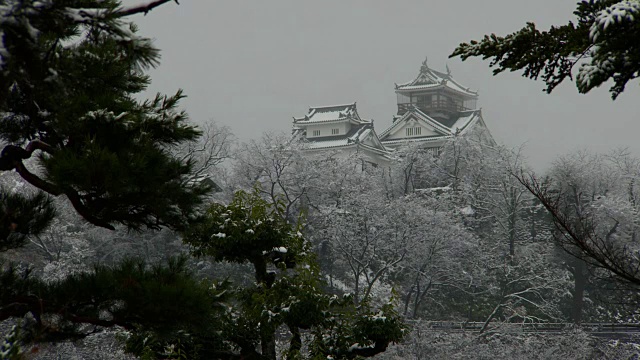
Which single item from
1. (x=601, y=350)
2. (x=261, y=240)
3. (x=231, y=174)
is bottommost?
(x=601, y=350)

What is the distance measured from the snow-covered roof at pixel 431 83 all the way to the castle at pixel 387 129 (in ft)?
0.27

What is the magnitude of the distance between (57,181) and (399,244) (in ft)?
68.4

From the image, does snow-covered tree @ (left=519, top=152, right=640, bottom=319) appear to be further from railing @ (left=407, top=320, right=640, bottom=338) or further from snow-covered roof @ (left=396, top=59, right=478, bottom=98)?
snow-covered roof @ (left=396, top=59, right=478, bottom=98)

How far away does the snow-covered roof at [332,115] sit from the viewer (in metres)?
37.5

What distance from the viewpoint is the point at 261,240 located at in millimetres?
6605

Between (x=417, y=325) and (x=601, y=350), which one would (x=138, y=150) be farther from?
(x=601, y=350)

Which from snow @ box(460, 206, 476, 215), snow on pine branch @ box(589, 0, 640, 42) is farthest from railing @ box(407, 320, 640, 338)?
snow on pine branch @ box(589, 0, 640, 42)

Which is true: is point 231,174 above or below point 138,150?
above

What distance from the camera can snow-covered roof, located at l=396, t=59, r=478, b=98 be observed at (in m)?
42.4

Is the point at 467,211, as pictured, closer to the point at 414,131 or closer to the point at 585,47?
the point at 414,131

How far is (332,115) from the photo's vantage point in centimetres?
3819

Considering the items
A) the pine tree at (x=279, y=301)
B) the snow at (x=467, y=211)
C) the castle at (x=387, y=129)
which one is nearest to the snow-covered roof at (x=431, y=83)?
the castle at (x=387, y=129)

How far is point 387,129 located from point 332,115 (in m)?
3.08

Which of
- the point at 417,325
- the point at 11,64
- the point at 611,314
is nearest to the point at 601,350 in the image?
the point at 611,314
